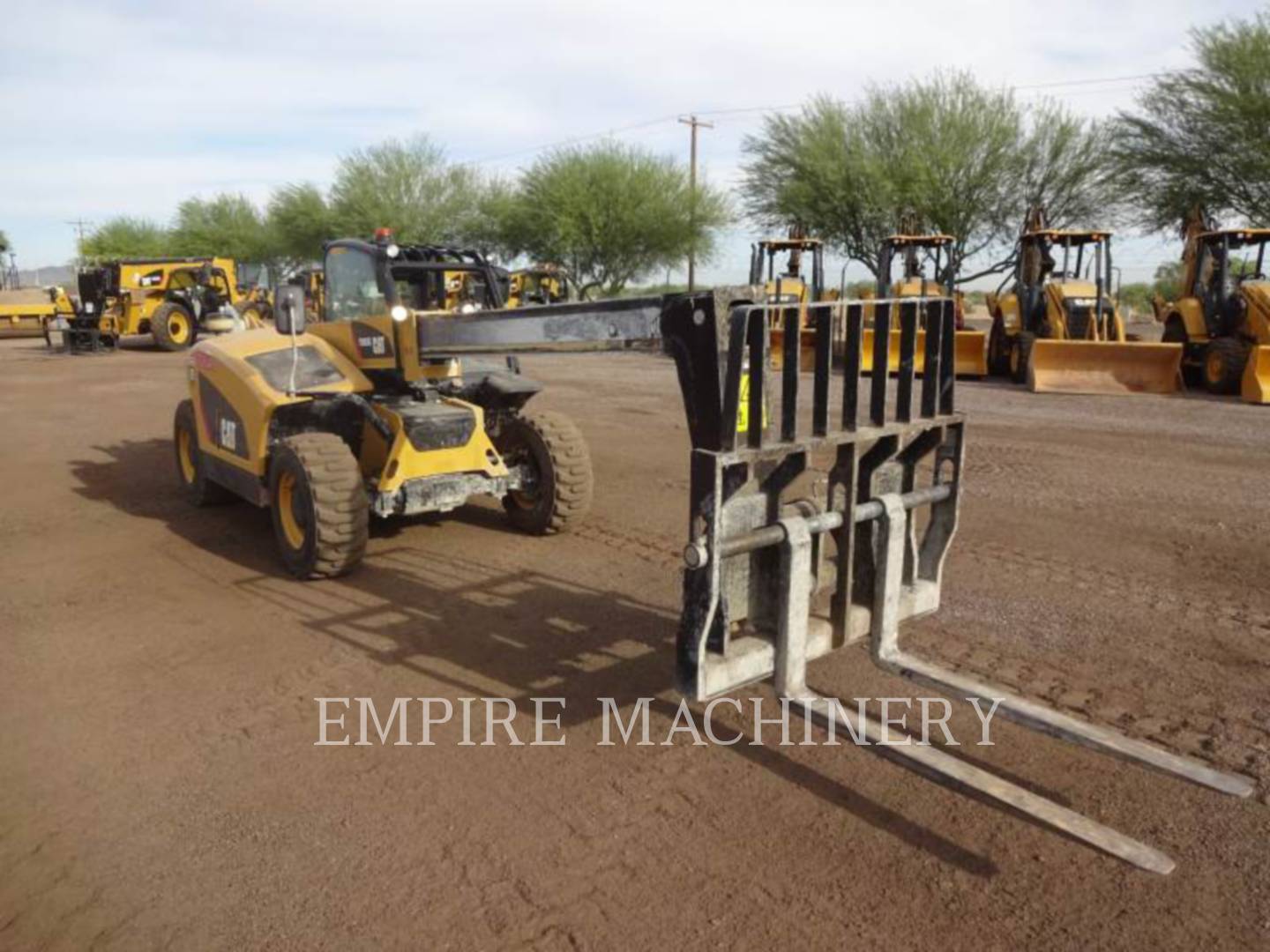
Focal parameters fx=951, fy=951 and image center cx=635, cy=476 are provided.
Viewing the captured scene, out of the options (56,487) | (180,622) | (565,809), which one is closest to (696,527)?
(565,809)

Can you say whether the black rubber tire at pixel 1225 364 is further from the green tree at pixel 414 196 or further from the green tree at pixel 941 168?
the green tree at pixel 414 196

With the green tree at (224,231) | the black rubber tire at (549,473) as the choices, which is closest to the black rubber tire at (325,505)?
the black rubber tire at (549,473)

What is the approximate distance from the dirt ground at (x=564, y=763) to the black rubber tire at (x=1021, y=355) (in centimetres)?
982

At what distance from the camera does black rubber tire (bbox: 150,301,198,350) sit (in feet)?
80.8

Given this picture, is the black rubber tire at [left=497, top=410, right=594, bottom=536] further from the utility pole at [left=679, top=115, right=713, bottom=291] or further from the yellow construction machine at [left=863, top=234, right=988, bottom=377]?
the utility pole at [left=679, top=115, right=713, bottom=291]

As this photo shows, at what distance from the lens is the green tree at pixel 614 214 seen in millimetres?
35594

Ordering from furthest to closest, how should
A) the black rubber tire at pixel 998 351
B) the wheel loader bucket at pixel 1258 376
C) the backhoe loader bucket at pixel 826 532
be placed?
the black rubber tire at pixel 998 351 → the wheel loader bucket at pixel 1258 376 → the backhoe loader bucket at pixel 826 532

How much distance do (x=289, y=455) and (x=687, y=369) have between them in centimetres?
354

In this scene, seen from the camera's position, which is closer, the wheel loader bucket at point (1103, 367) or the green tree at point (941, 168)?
the wheel loader bucket at point (1103, 367)

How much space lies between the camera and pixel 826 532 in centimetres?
365

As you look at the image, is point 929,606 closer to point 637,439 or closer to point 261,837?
point 261,837

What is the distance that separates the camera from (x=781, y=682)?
3.46 meters

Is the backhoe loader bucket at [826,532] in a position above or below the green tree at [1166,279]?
below

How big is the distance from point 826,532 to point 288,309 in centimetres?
395
